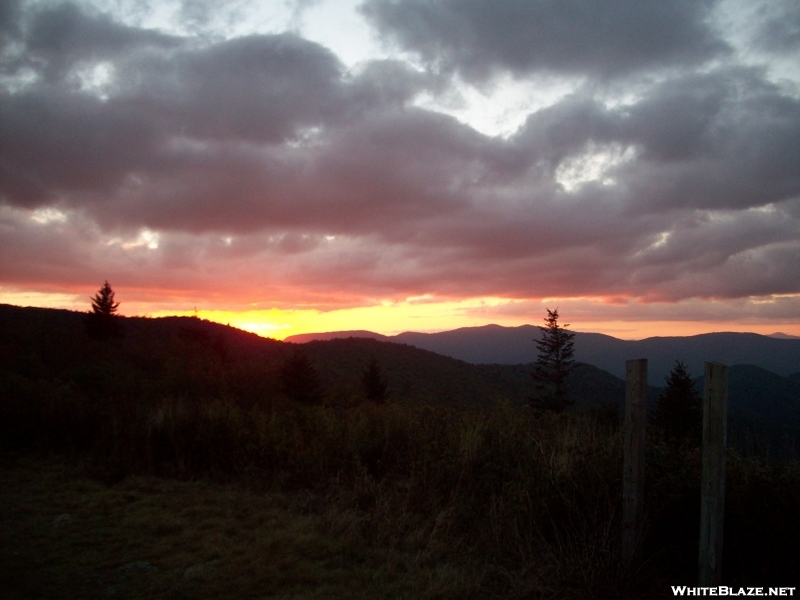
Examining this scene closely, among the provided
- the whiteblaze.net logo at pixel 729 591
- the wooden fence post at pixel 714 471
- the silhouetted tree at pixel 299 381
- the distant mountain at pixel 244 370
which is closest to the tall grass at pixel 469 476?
the whiteblaze.net logo at pixel 729 591

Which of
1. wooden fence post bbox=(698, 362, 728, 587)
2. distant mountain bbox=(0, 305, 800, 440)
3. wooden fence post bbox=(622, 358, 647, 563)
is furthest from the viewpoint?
distant mountain bbox=(0, 305, 800, 440)

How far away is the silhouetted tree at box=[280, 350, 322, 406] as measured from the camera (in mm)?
32281

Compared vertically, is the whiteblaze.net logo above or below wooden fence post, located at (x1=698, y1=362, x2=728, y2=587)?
below

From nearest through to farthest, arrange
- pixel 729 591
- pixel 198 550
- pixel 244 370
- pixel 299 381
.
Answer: pixel 729 591, pixel 198 550, pixel 244 370, pixel 299 381

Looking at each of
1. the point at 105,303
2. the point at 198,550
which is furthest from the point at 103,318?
the point at 198,550

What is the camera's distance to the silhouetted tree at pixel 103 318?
3849cm

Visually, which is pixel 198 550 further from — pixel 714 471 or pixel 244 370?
pixel 244 370

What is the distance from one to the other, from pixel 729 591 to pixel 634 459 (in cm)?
116

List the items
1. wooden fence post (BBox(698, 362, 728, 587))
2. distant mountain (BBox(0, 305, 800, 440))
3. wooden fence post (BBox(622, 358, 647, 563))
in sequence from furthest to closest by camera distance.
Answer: distant mountain (BBox(0, 305, 800, 440)) → wooden fence post (BBox(622, 358, 647, 563)) → wooden fence post (BBox(698, 362, 728, 587))

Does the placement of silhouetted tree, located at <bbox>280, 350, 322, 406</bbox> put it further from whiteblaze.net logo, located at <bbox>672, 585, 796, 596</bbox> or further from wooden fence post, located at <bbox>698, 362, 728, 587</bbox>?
wooden fence post, located at <bbox>698, 362, 728, 587</bbox>

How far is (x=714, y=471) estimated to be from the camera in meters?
4.04

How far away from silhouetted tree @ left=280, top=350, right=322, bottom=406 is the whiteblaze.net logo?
2804cm

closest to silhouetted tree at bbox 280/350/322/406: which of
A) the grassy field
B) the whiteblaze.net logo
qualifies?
the grassy field

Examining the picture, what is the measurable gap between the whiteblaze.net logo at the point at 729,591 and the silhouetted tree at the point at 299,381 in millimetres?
28036
